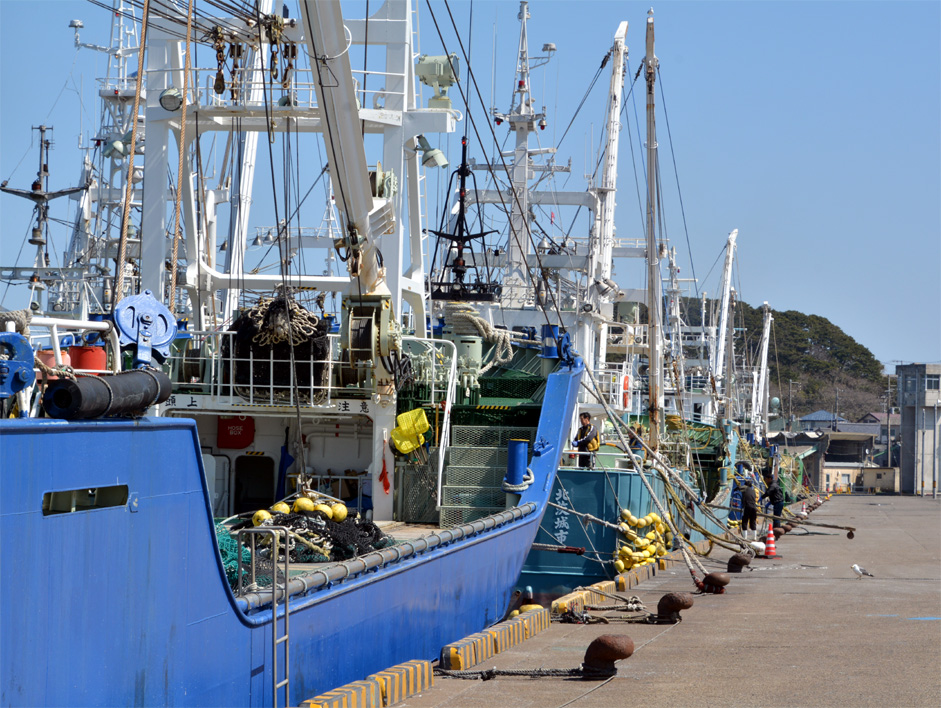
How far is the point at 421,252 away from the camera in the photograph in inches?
615

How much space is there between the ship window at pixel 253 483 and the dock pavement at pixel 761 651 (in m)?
4.49

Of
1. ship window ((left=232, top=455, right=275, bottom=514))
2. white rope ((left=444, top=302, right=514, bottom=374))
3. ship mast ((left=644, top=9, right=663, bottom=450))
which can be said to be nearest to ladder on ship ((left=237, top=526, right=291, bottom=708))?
ship window ((left=232, top=455, right=275, bottom=514))

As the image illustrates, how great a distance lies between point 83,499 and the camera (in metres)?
5.79

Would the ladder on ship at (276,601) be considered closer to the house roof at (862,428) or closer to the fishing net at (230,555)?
the fishing net at (230,555)

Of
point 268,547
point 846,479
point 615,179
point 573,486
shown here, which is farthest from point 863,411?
point 268,547

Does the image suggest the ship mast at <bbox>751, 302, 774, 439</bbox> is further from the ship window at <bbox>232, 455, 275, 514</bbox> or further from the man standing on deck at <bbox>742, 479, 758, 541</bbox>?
the ship window at <bbox>232, 455, 275, 514</bbox>

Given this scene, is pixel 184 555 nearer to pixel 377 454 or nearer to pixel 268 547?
pixel 268 547

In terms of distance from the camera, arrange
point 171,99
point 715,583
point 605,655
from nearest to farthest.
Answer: point 605,655, point 171,99, point 715,583

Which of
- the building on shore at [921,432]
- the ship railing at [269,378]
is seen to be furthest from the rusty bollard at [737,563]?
the building on shore at [921,432]

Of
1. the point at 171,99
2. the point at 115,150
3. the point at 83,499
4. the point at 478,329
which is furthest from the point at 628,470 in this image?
the point at 115,150

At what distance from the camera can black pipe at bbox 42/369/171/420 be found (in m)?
5.58

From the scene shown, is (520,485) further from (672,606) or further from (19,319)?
(19,319)

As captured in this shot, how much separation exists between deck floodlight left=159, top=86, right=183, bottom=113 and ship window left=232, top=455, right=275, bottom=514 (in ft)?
14.9

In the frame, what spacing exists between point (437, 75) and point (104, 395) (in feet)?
33.0
